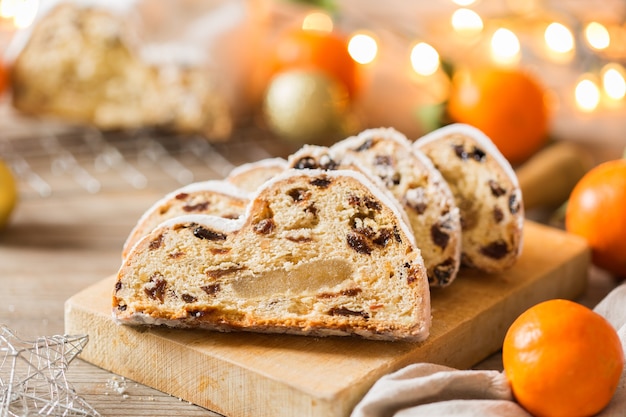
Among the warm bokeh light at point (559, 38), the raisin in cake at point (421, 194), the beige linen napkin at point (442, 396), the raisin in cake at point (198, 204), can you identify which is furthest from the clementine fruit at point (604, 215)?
the warm bokeh light at point (559, 38)

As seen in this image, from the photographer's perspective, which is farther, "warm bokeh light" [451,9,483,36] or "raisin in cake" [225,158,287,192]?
"warm bokeh light" [451,9,483,36]

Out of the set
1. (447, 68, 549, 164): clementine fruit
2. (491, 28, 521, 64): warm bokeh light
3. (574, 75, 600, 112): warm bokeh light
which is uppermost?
(491, 28, 521, 64): warm bokeh light

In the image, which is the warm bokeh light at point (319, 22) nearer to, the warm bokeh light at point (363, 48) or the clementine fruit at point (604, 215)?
the warm bokeh light at point (363, 48)

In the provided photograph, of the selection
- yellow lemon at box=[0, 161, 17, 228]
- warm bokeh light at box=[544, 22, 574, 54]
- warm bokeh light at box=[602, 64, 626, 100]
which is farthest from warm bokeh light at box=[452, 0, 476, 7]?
yellow lemon at box=[0, 161, 17, 228]

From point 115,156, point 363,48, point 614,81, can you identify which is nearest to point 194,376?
point 115,156

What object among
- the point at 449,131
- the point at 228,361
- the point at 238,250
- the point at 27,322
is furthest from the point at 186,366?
the point at 449,131

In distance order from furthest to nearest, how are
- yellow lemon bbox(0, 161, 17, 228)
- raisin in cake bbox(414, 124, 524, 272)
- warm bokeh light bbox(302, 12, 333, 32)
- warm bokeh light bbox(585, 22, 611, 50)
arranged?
warm bokeh light bbox(302, 12, 333, 32), warm bokeh light bbox(585, 22, 611, 50), yellow lemon bbox(0, 161, 17, 228), raisin in cake bbox(414, 124, 524, 272)

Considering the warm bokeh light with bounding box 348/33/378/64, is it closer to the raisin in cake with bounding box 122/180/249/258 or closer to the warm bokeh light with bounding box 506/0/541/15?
the warm bokeh light with bounding box 506/0/541/15
